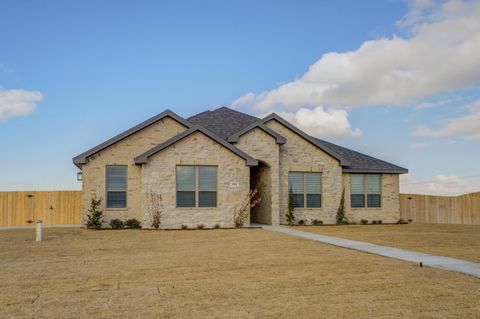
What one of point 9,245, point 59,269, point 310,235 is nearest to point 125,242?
point 9,245

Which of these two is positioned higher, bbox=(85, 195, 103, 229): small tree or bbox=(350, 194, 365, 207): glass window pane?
bbox=(350, 194, 365, 207): glass window pane

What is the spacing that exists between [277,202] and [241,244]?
30.0 ft

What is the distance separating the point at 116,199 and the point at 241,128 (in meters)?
7.81

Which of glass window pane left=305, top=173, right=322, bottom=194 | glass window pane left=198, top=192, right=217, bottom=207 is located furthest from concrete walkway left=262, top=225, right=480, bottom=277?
glass window pane left=305, top=173, right=322, bottom=194

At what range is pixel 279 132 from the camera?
85.2 feet

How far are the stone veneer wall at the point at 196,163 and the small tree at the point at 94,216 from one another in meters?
2.18

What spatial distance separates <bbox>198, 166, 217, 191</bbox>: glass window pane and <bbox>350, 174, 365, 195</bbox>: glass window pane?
332 inches

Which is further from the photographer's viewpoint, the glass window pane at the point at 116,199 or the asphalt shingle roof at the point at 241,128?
the asphalt shingle roof at the point at 241,128

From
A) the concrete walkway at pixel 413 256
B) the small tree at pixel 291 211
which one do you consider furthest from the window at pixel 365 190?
the concrete walkway at pixel 413 256

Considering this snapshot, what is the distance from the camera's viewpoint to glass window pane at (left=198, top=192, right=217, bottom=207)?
74.8ft

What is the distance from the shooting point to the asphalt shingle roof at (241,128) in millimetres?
26859

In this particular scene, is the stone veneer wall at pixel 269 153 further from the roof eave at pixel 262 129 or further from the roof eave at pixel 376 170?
the roof eave at pixel 376 170

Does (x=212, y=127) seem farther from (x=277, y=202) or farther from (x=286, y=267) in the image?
(x=286, y=267)

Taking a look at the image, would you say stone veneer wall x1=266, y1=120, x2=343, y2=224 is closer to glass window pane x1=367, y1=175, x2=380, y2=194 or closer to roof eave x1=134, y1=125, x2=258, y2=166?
glass window pane x1=367, y1=175, x2=380, y2=194
